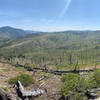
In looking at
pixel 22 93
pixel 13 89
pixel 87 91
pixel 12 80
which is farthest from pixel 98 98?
pixel 12 80

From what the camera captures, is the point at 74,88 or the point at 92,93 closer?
the point at 92,93

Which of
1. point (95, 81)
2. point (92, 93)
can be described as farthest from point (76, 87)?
point (95, 81)

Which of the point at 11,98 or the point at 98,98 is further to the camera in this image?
the point at 98,98

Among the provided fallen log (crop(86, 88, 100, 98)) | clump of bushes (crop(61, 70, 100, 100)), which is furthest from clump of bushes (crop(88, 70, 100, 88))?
fallen log (crop(86, 88, 100, 98))

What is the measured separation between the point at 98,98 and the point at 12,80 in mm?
20715

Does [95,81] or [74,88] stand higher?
[95,81]

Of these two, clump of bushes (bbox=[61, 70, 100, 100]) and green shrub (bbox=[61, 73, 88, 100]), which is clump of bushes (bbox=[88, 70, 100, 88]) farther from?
green shrub (bbox=[61, 73, 88, 100])

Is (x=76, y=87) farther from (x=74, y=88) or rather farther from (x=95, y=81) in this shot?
(x=95, y=81)

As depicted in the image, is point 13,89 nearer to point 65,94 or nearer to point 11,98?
point 11,98

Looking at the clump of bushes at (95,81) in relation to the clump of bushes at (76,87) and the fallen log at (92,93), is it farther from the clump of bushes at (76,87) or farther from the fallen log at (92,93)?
the fallen log at (92,93)

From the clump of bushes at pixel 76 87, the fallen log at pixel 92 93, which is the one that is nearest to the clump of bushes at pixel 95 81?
the clump of bushes at pixel 76 87

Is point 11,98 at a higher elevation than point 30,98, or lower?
higher

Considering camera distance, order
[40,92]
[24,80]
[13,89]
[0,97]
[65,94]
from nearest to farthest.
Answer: [0,97] → [65,94] → [40,92] → [13,89] → [24,80]

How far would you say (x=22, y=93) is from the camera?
23.4 meters
